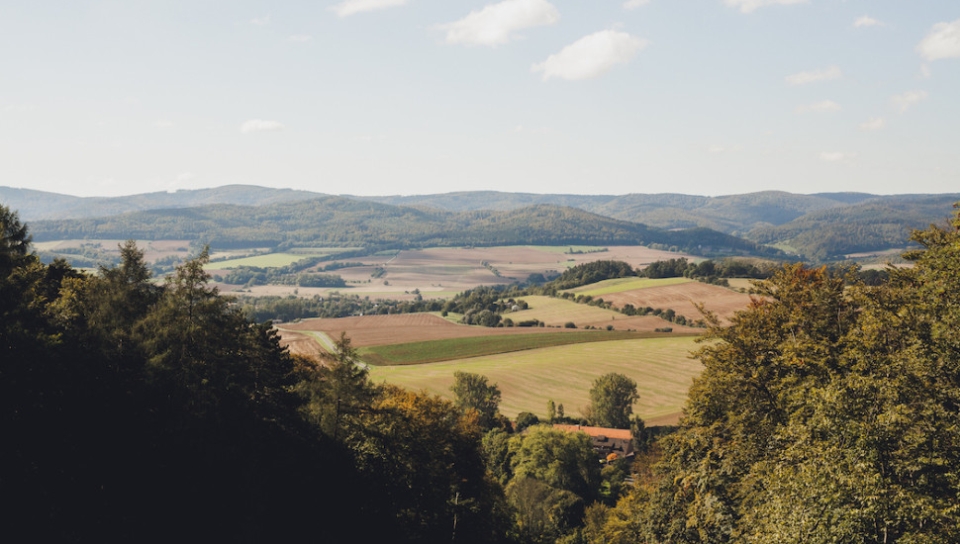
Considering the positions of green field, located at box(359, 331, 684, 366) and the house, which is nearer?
the house

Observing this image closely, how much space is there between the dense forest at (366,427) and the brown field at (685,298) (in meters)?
96.2

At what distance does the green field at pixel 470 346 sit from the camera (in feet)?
406

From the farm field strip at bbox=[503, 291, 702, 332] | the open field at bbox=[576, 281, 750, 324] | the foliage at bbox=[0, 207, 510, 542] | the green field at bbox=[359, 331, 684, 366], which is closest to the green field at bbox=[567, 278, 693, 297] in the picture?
the open field at bbox=[576, 281, 750, 324]

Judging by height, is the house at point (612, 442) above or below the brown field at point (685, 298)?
below

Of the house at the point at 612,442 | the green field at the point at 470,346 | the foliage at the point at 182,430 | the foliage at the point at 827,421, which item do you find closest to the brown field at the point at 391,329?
the green field at the point at 470,346

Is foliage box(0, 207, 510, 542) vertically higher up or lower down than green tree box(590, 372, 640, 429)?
higher up

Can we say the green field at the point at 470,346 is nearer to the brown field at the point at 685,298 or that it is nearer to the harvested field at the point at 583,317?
the harvested field at the point at 583,317

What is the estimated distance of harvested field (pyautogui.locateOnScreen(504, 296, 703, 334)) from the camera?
138 meters

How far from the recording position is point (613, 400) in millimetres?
95312

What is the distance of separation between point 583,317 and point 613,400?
57815 millimetres

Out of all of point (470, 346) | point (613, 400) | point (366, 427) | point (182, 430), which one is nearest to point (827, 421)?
point (182, 430)

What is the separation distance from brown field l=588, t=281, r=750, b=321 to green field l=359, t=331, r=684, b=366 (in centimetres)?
1457

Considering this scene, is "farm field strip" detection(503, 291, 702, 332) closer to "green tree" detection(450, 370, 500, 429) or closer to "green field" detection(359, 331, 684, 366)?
"green field" detection(359, 331, 684, 366)

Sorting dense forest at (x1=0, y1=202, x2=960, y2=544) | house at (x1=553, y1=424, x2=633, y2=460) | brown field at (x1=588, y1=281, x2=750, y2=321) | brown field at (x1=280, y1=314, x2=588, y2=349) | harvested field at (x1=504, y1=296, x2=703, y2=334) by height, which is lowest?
house at (x1=553, y1=424, x2=633, y2=460)
